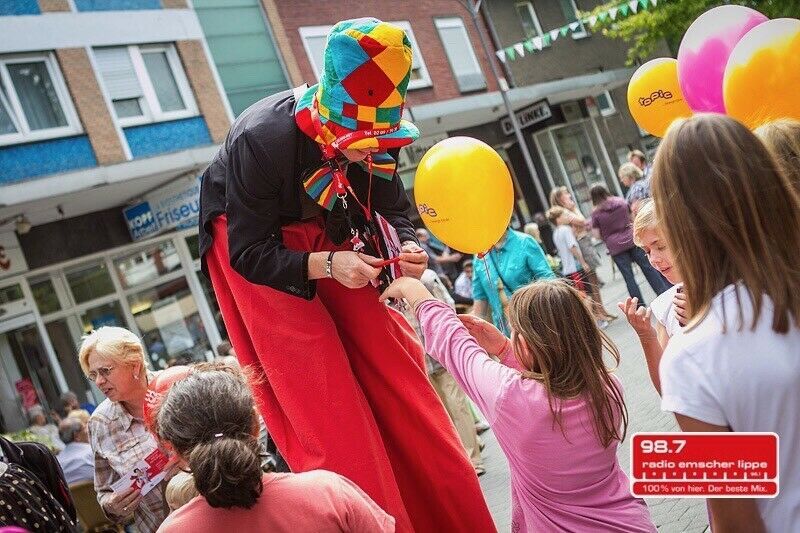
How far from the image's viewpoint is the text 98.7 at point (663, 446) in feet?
3.70

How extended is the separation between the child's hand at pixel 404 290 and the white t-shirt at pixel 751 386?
3.19 ft

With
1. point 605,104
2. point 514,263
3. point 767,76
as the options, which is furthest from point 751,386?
point 605,104

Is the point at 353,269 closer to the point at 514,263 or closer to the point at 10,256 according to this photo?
the point at 514,263

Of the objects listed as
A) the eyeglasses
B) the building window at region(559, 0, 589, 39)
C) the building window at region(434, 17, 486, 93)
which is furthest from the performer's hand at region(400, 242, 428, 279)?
the building window at region(559, 0, 589, 39)

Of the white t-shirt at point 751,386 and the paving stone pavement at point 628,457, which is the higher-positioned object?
the white t-shirt at point 751,386

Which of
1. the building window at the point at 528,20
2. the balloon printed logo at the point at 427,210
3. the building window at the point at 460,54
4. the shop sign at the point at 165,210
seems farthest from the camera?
the building window at the point at 528,20

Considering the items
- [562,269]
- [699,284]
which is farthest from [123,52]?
[699,284]

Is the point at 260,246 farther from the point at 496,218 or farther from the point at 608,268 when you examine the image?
the point at 608,268

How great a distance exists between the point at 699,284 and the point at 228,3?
46.1 ft

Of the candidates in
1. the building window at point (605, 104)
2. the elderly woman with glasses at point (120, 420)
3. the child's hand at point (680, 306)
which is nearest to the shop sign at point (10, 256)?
the elderly woman with glasses at point (120, 420)

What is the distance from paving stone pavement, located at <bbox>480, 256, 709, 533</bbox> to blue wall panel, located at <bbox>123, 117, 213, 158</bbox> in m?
7.45

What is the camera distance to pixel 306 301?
232 cm

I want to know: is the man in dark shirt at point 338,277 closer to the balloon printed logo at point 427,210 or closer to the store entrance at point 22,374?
the balloon printed logo at point 427,210

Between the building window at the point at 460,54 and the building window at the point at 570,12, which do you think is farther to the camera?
the building window at the point at 570,12
